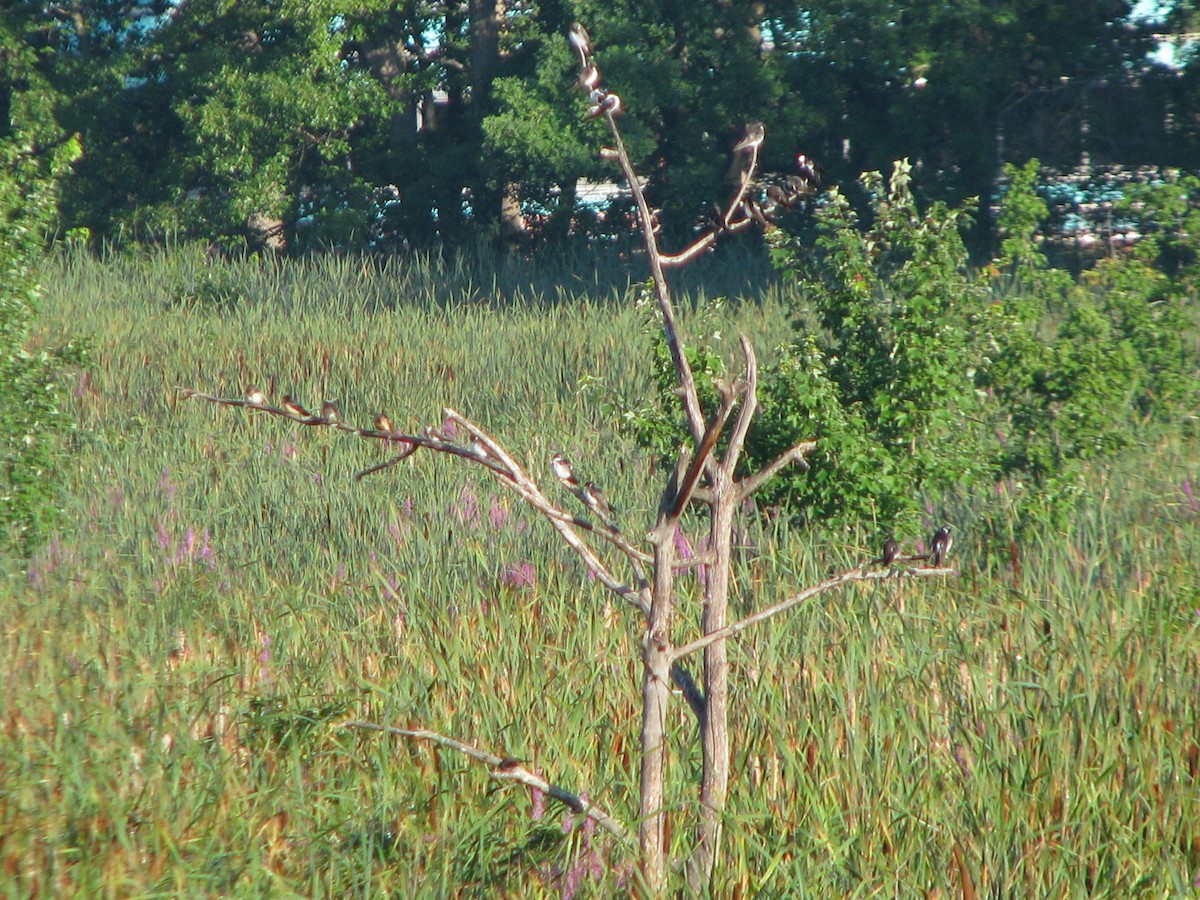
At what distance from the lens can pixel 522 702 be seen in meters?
3.10

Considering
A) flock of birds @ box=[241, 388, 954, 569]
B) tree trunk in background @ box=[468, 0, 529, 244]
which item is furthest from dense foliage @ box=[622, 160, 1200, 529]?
tree trunk in background @ box=[468, 0, 529, 244]

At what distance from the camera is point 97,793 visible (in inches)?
102

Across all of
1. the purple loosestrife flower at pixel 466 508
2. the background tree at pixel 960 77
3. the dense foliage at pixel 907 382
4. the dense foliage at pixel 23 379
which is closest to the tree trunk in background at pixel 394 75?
the background tree at pixel 960 77

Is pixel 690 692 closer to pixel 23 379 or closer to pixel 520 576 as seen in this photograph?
pixel 520 576

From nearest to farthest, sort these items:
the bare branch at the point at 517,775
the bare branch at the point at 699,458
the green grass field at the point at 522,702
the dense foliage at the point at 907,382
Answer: the bare branch at the point at 699,458 → the bare branch at the point at 517,775 → the green grass field at the point at 522,702 → the dense foliage at the point at 907,382

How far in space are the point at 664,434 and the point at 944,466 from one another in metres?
0.99

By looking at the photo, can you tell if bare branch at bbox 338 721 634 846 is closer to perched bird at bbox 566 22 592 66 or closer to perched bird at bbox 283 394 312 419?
perched bird at bbox 283 394 312 419

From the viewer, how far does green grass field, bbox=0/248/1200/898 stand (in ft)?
7.92

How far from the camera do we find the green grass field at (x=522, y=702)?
241 centimetres

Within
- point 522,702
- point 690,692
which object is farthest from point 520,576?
point 690,692

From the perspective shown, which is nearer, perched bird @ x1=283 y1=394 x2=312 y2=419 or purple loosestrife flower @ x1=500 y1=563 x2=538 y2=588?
perched bird @ x1=283 y1=394 x2=312 y2=419

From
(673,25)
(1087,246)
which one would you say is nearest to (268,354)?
(673,25)

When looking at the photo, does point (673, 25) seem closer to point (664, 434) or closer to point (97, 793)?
point (664, 434)

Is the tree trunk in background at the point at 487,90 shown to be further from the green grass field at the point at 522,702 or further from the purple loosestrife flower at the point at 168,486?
the green grass field at the point at 522,702
